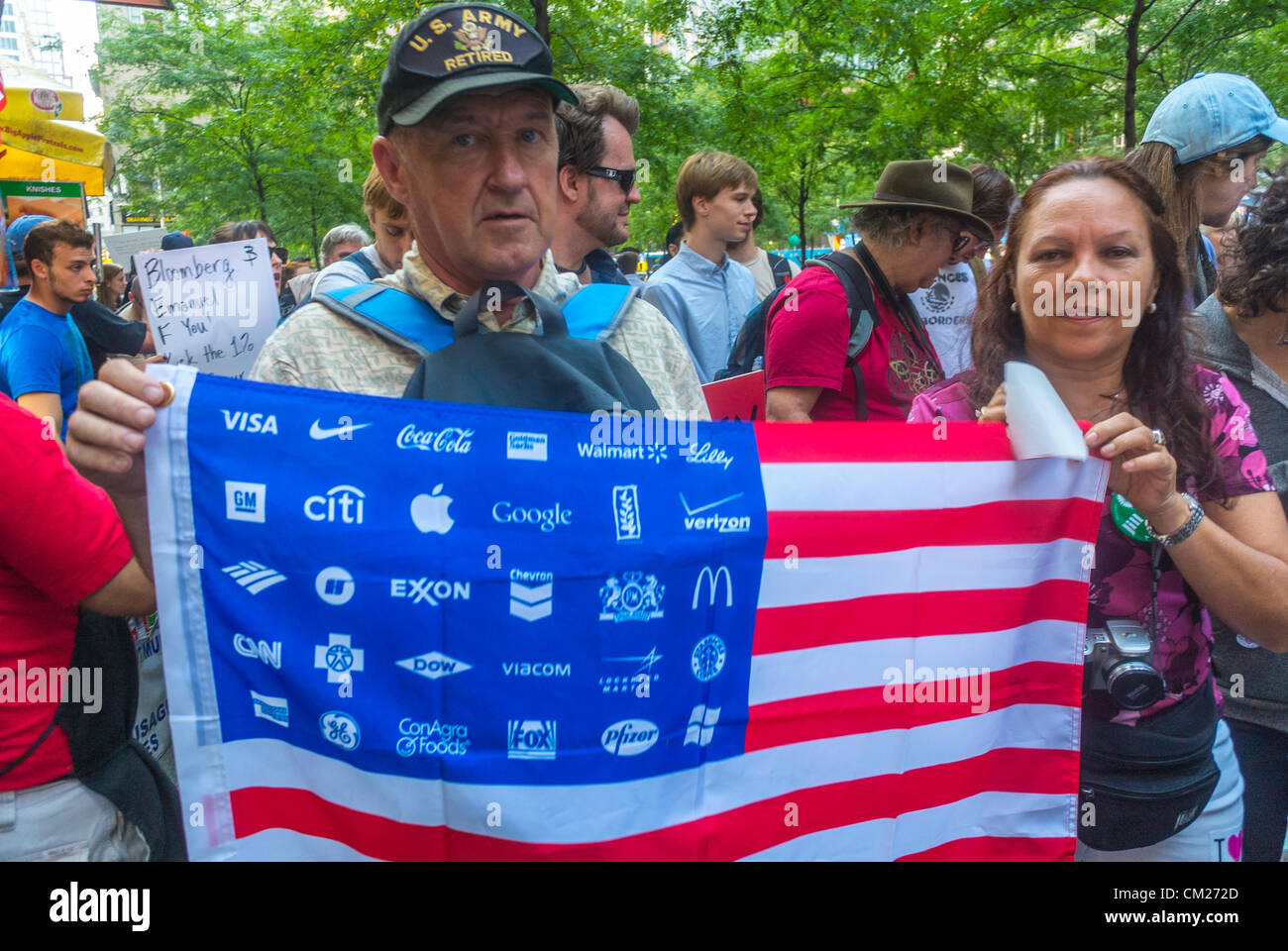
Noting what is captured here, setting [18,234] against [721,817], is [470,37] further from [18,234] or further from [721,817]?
[18,234]

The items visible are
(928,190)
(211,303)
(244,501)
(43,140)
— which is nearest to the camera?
(244,501)

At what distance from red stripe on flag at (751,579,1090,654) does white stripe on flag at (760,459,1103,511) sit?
0.20 metres

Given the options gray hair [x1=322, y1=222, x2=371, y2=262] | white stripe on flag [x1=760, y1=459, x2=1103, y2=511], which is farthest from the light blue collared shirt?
white stripe on flag [x1=760, y1=459, x2=1103, y2=511]

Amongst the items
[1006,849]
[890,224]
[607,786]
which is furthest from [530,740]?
[890,224]

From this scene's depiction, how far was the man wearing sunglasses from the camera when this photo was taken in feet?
13.1

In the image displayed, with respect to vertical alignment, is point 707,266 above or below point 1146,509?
above

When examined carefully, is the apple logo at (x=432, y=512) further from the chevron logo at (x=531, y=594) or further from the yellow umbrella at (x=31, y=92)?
the yellow umbrella at (x=31, y=92)

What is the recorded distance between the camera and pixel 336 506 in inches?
76.4

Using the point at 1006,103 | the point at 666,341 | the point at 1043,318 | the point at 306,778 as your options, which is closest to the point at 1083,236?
the point at 1043,318

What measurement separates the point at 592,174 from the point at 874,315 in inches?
50.6

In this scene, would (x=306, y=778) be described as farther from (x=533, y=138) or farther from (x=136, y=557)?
(x=533, y=138)

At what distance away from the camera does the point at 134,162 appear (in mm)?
22359

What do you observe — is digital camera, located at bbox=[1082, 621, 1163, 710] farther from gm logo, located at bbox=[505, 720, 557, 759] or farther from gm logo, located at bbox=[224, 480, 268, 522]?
gm logo, located at bbox=[224, 480, 268, 522]

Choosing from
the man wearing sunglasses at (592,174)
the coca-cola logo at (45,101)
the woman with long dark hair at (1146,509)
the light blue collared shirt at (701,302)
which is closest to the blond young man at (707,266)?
the light blue collared shirt at (701,302)
